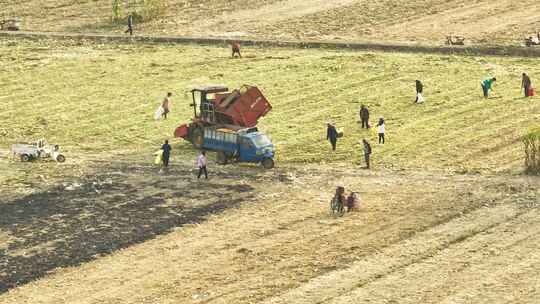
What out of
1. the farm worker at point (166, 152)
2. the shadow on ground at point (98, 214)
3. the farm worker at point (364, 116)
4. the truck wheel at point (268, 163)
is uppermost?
the farm worker at point (364, 116)

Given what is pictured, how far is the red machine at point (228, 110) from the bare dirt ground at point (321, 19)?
2336 cm

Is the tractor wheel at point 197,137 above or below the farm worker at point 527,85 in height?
below

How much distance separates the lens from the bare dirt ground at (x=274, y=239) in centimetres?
2764

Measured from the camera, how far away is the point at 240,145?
128 feet

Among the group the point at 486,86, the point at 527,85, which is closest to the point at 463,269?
the point at 527,85

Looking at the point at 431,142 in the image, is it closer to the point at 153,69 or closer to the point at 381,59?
the point at 381,59

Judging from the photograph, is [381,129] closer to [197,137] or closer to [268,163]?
[268,163]

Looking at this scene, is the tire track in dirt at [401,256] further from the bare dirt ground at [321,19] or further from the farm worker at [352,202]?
the bare dirt ground at [321,19]

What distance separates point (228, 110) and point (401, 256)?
43.2 feet

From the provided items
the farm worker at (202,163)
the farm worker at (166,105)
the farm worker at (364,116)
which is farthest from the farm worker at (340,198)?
the farm worker at (166,105)

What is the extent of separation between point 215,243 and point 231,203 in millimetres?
3839

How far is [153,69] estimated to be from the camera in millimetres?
57844

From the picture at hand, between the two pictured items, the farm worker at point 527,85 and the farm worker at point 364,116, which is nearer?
the farm worker at point 364,116

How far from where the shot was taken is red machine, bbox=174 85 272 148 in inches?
1596
